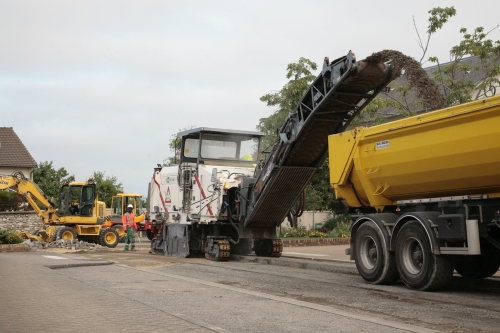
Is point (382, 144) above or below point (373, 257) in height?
above

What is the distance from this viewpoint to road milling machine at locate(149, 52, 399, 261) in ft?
49.9

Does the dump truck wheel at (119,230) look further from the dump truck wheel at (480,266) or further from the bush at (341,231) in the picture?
the dump truck wheel at (480,266)

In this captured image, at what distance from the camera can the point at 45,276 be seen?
13.1m

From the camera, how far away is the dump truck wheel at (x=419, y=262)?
36.4 feet

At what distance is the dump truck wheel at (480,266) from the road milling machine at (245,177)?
13.9ft

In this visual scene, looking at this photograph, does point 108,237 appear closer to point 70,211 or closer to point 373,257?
point 70,211

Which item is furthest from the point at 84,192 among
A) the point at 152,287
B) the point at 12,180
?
the point at 152,287

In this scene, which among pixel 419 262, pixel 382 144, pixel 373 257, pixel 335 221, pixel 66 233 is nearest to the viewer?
pixel 419 262

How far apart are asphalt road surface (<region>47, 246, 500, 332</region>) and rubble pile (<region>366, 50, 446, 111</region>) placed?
3701 mm

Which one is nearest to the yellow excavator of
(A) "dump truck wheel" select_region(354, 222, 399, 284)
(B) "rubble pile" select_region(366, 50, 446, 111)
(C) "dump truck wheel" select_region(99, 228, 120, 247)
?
(C) "dump truck wheel" select_region(99, 228, 120, 247)

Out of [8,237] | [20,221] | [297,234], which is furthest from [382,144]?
[20,221]

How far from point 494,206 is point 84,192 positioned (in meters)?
21.3

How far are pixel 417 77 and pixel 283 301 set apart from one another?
5717mm

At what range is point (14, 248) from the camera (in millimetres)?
23359
